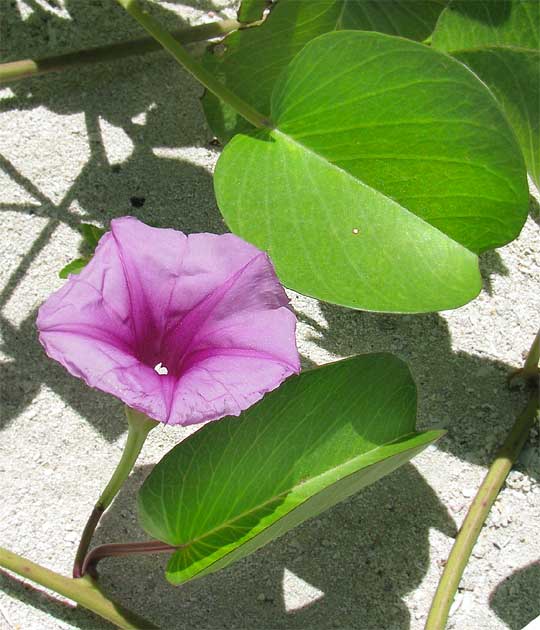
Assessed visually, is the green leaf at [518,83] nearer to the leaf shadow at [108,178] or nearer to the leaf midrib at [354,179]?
the leaf midrib at [354,179]

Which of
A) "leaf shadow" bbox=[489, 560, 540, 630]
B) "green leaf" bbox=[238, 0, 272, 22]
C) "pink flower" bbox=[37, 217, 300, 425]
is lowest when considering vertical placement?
"leaf shadow" bbox=[489, 560, 540, 630]

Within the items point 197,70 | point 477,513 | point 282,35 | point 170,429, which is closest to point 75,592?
point 170,429

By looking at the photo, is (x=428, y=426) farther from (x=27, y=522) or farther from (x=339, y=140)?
(x=27, y=522)

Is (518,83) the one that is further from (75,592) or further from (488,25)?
(75,592)

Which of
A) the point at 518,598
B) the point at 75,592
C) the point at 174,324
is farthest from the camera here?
the point at 518,598

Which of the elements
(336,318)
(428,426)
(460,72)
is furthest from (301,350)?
(460,72)

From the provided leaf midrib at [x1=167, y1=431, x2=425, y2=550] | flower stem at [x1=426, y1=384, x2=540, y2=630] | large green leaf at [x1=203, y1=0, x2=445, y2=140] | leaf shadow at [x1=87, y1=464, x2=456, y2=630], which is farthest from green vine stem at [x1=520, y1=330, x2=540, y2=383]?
large green leaf at [x1=203, y1=0, x2=445, y2=140]

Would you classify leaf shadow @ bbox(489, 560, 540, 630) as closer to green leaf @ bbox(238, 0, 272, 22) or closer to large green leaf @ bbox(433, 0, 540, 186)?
large green leaf @ bbox(433, 0, 540, 186)
